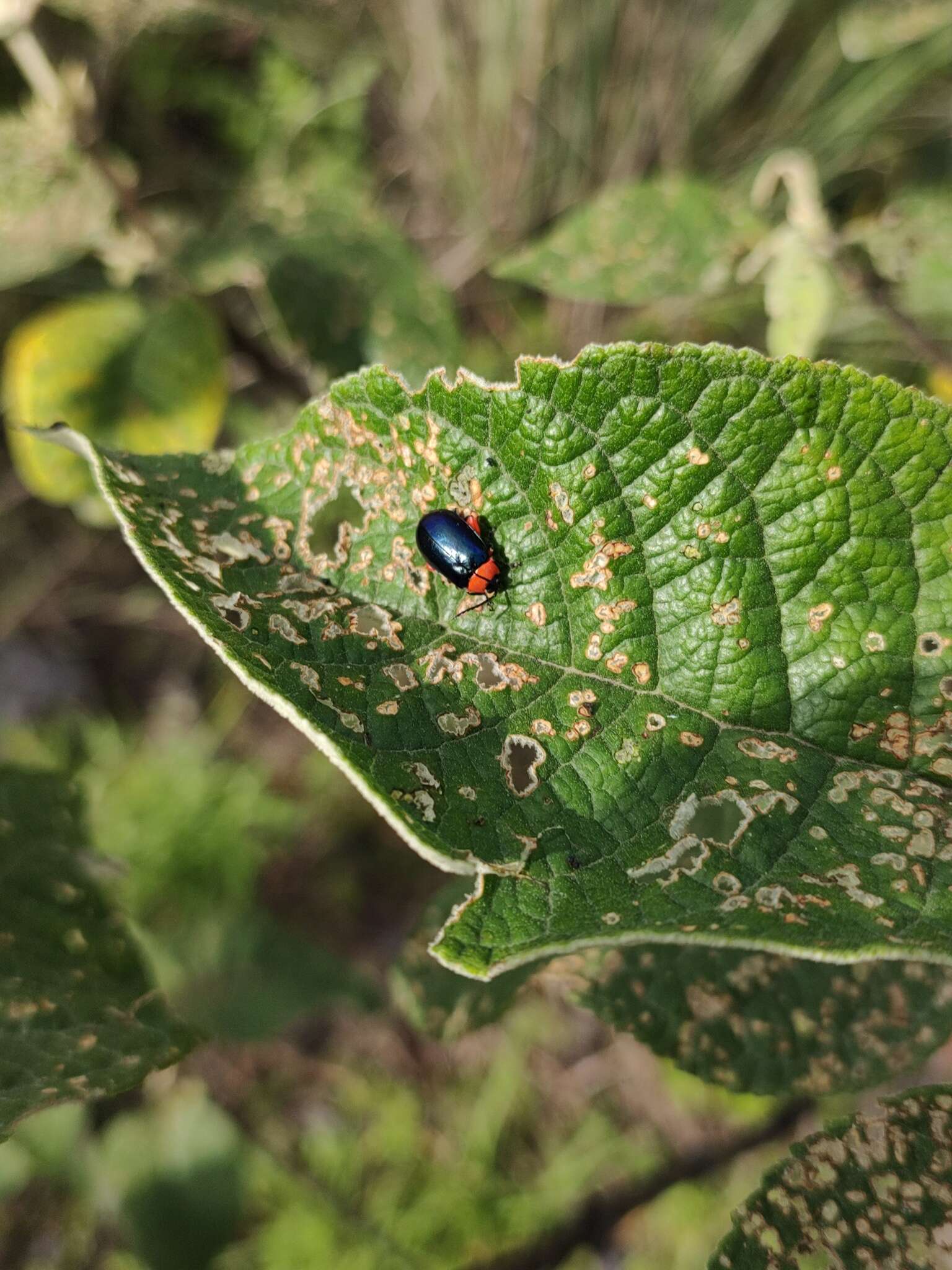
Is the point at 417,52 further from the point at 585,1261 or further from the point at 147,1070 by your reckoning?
the point at 585,1261

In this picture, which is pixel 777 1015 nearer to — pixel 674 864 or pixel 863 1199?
pixel 863 1199

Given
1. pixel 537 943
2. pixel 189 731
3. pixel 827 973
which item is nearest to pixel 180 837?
pixel 189 731

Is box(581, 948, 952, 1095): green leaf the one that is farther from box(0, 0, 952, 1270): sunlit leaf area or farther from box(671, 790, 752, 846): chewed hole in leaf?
box(671, 790, 752, 846): chewed hole in leaf

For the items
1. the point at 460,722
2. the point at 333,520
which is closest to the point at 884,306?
the point at 333,520

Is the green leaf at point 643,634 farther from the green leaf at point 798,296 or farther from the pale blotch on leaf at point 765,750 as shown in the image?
the green leaf at point 798,296

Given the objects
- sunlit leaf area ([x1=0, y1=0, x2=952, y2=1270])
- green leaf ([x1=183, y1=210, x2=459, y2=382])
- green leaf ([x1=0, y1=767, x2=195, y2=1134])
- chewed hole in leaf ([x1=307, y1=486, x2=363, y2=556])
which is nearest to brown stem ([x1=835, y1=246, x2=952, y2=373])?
sunlit leaf area ([x1=0, y1=0, x2=952, y2=1270])

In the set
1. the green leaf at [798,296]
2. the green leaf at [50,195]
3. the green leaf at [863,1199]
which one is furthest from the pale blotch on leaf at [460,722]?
the green leaf at [50,195]
